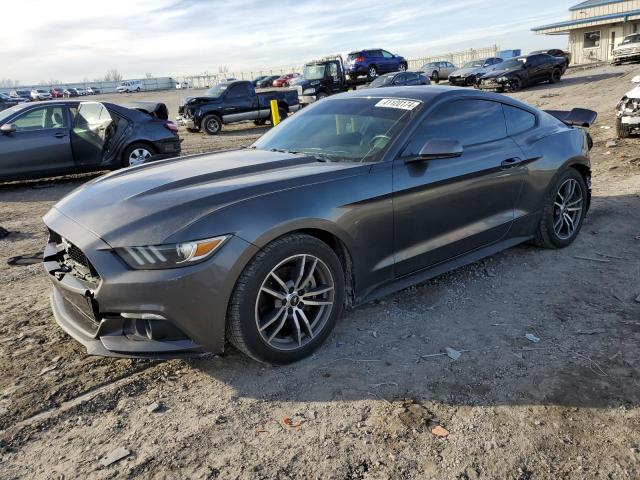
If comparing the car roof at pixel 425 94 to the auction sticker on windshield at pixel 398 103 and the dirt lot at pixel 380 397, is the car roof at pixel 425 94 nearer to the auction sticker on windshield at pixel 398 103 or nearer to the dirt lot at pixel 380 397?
the auction sticker on windshield at pixel 398 103

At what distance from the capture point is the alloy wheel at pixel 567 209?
199 inches

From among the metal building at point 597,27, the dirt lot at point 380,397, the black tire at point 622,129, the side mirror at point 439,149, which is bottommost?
the dirt lot at point 380,397

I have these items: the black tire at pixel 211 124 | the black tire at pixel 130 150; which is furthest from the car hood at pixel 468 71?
the black tire at pixel 130 150

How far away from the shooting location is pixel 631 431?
2.63 metres

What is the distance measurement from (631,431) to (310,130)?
9.82 ft

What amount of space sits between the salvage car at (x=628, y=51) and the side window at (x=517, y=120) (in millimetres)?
32109

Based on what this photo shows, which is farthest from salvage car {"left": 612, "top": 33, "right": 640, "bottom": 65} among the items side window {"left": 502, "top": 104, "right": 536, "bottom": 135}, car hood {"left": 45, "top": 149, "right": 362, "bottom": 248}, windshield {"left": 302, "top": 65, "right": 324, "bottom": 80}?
car hood {"left": 45, "top": 149, "right": 362, "bottom": 248}

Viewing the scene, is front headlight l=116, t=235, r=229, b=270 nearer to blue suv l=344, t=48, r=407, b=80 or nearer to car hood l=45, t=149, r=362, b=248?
car hood l=45, t=149, r=362, b=248

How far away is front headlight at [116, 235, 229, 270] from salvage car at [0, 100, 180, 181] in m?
6.21

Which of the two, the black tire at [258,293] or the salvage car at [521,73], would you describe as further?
the salvage car at [521,73]

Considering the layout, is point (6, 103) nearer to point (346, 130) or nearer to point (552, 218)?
point (346, 130)

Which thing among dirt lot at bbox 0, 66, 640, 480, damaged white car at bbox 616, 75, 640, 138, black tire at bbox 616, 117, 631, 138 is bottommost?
dirt lot at bbox 0, 66, 640, 480

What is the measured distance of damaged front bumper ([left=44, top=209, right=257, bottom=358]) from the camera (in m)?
2.79

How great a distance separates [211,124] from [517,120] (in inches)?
578
